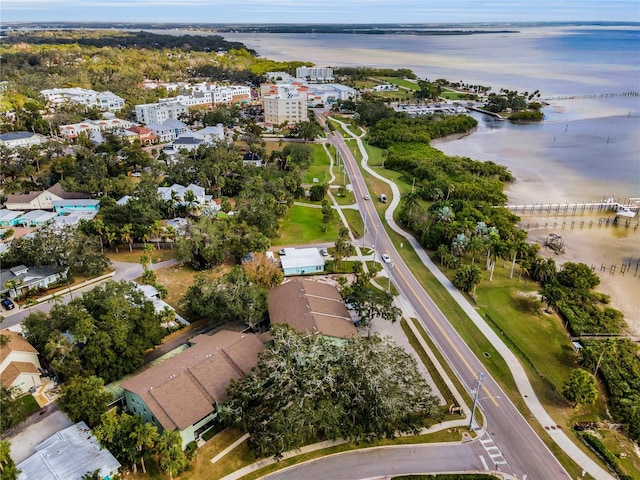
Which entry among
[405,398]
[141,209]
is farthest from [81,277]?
[405,398]

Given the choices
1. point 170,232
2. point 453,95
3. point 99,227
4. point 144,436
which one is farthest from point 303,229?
point 453,95

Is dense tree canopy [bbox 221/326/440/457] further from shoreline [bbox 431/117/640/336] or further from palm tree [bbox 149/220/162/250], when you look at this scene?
palm tree [bbox 149/220/162/250]

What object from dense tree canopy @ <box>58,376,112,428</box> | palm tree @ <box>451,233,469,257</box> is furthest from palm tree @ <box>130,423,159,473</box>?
palm tree @ <box>451,233,469,257</box>

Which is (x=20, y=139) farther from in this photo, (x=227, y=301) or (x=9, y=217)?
(x=227, y=301)

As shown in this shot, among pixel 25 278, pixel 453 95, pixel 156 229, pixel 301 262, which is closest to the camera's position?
pixel 25 278

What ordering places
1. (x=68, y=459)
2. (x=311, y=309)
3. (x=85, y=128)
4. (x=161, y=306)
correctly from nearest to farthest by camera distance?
(x=68, y=459) → (x=311, y=309) → (x=161, y=306) → (x=85, y=128)

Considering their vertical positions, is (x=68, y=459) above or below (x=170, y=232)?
below
